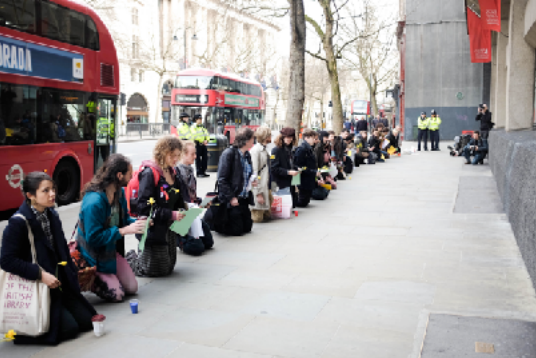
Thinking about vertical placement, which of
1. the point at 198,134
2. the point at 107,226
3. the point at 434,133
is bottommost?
the point at 107,226

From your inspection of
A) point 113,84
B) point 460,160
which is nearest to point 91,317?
point 113,84

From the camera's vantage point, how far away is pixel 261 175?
9352 millimetres

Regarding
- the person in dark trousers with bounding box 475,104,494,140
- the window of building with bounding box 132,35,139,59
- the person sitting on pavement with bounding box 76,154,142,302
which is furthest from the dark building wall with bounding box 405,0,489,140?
the window of building with bounding box 132,35,139,59

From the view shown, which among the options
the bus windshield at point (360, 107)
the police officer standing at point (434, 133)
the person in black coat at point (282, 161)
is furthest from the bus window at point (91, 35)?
the bus windshield at point (360, 107)

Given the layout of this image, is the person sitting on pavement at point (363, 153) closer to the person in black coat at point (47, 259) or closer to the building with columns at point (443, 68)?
the building with columns at point (443, 68)

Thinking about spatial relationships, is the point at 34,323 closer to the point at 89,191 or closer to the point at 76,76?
the point at 89,191

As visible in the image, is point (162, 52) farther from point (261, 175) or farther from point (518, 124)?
point (261, 175)

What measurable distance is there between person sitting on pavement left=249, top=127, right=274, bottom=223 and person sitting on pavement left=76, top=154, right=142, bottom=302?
3.84 m

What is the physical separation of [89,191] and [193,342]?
1.65 metres

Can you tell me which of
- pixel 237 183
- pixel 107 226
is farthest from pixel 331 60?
pixel 107 226

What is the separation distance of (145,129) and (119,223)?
1594 inches

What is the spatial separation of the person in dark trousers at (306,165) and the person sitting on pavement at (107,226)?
18.9ft

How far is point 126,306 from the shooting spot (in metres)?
5.40

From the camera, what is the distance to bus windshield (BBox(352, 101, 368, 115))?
212ft
